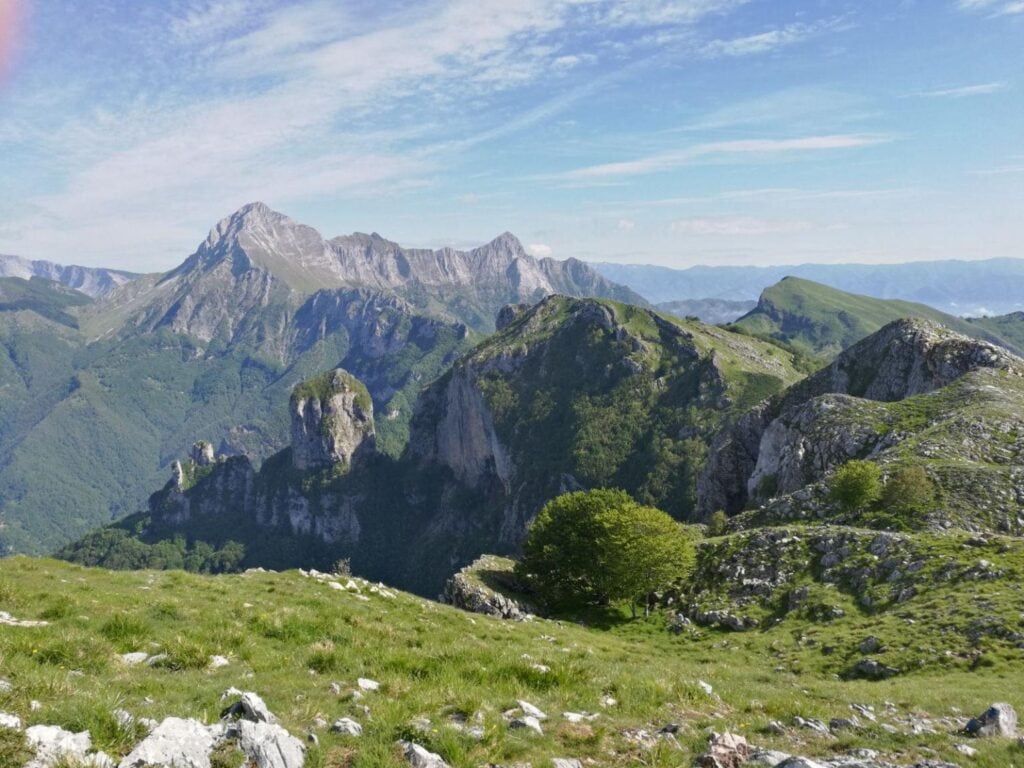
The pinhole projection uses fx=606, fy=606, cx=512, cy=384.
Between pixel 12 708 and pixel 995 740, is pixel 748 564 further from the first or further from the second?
pixel 12 708

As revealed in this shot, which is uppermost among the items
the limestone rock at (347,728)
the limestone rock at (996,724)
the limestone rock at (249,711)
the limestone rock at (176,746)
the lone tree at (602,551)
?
the limestone rock at (176,746)

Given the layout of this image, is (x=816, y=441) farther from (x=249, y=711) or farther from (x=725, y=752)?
(x=249, y=711)

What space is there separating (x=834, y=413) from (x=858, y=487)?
25.0 m

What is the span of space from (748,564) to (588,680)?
1201 inches

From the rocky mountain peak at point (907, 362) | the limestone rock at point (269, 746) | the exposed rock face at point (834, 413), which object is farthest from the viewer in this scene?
the rocky mountain peak at point (907, 362)

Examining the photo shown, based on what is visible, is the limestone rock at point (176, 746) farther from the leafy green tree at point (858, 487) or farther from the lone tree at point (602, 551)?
the leafy green tree at point (858, 487)

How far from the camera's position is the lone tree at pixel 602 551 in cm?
4316

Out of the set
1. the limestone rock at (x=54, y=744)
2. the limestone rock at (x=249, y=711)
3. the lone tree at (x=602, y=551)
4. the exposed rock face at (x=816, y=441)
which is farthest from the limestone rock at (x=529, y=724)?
the exposed rock face at (x=816, y=441)

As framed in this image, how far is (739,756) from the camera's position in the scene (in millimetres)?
10359

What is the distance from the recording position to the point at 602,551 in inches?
1761

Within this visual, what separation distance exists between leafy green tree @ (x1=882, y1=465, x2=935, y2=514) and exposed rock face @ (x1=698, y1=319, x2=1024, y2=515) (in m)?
14.5

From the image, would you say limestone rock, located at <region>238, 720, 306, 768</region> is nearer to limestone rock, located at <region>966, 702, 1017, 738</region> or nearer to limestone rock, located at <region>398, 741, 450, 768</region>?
limestone rock, located at <region>398, 741, 450, 768</region>

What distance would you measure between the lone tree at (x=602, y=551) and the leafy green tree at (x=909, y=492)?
15.2m

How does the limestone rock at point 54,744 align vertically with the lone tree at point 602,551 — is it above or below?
above
